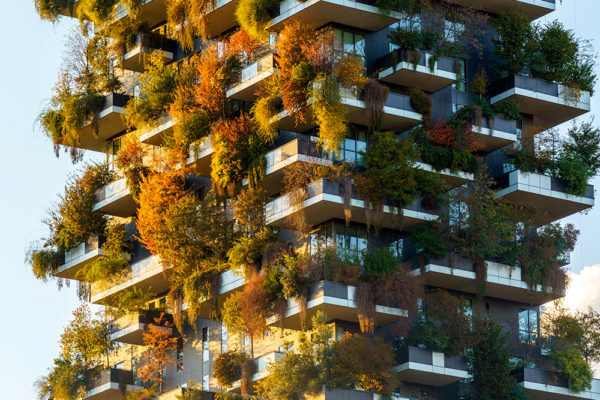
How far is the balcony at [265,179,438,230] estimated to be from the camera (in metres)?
77.8

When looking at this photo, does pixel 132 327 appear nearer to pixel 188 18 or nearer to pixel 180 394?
pixel 180 394

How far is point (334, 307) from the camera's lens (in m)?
76.7

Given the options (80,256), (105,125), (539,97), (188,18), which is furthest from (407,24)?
(80,256)

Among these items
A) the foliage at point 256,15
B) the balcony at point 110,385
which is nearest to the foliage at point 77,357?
the balcony at point 110,385

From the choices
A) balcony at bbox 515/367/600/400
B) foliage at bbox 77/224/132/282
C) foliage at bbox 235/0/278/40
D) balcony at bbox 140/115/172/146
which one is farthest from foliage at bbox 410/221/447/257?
foliage at bbox 77/224/132/282

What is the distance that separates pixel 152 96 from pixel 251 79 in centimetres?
718

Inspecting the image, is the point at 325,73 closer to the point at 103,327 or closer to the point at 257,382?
the point at 257,382

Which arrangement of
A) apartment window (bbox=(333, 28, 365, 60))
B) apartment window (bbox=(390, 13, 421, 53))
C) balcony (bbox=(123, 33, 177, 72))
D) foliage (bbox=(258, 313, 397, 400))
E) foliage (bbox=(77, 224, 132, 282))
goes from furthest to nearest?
balcony (bbox=(123, 33, 177, 72)) < foliage (bbox=(77, 224, 132, 282)) < apartment window (bbox=(390, 13, 421, 53)) < apartment window (bbox=(333, 28, 365, 60)) < foliage (bbox=(258, 313, 397, 400))

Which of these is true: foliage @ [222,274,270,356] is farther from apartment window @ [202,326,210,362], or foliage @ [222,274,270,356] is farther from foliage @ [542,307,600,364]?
foliage @ [542,307,600,364]

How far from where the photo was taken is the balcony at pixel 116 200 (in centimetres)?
8906

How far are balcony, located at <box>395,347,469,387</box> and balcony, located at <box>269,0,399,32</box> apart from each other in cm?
1484

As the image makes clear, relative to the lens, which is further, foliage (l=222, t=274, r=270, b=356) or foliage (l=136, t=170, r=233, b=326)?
foliage (l=136, t=170, r=233, b=326)

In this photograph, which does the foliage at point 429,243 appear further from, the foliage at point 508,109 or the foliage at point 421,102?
the foliage at point 508,109

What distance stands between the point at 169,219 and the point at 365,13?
12797 millimetres
